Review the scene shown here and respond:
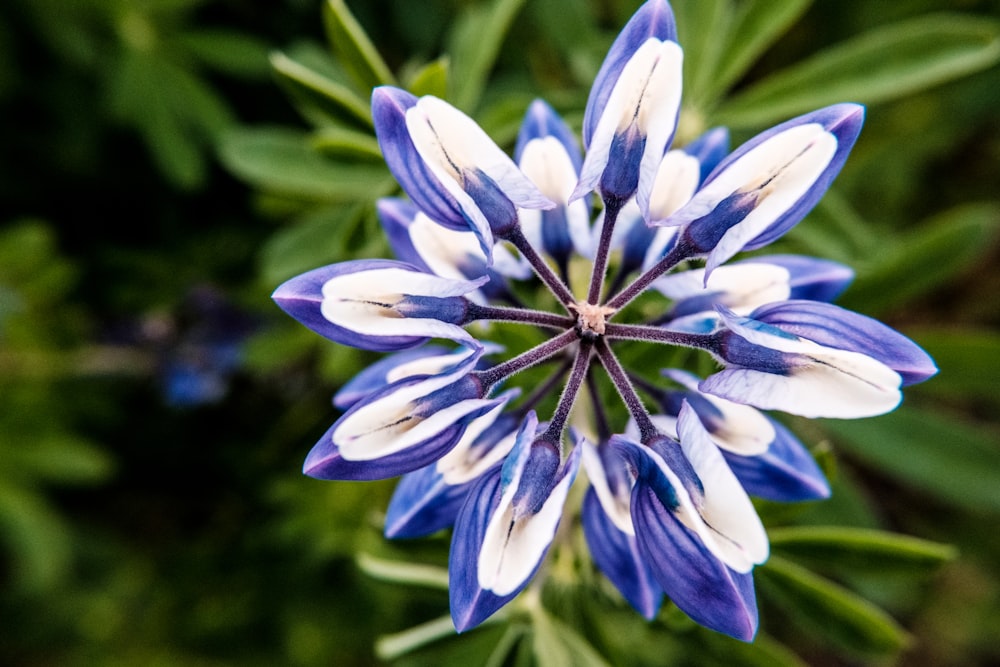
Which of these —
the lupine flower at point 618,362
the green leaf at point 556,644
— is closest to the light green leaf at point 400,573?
the green leaf at point 556,644

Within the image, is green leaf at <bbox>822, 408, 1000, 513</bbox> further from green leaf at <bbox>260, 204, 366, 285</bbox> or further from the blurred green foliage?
green leaf at <bbox>260, 204, 366, 285</bbox>

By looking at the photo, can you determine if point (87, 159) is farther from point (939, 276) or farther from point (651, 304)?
point (939, 276)

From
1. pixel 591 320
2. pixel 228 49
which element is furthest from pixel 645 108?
pixel 228 49

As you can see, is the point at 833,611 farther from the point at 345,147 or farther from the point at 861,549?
the point at 345,147

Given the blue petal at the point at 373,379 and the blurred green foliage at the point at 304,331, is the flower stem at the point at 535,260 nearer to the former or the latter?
the blue petal at the point at 373,379

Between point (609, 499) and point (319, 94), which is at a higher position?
point (319, 94)

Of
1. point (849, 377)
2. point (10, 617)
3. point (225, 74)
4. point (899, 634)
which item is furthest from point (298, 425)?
point (849, 377)

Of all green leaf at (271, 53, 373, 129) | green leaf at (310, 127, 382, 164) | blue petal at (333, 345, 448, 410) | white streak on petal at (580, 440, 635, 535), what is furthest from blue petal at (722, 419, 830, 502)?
green leaf at (271, 53, 373, 129)
